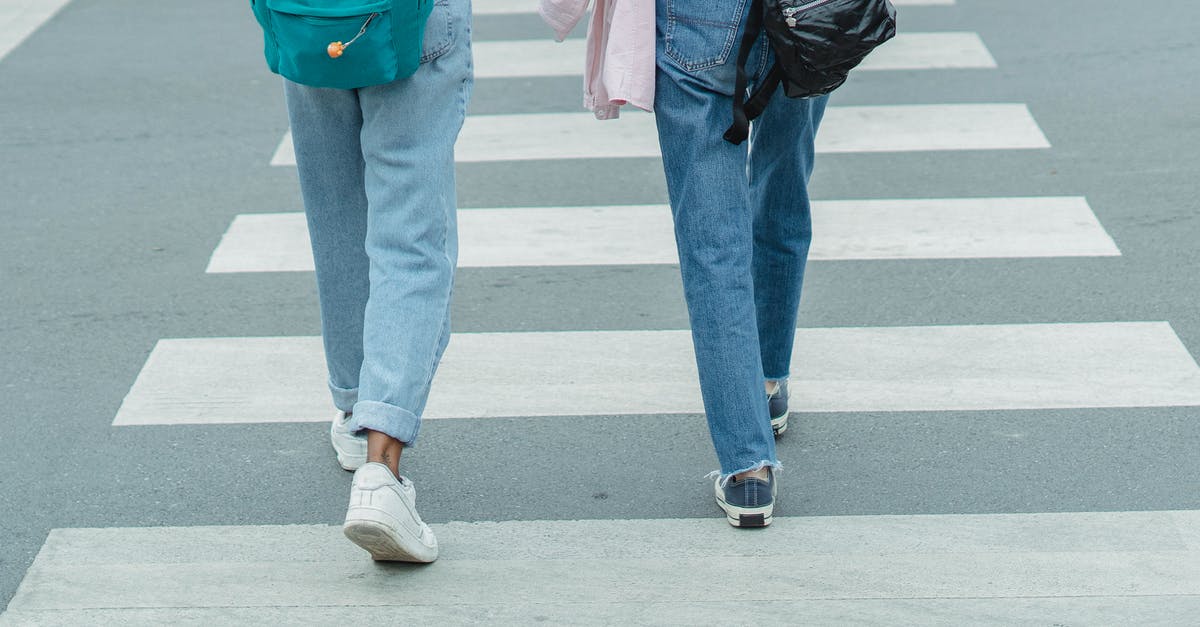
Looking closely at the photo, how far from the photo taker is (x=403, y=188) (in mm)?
3160

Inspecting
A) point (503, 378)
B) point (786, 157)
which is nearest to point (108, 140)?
point (503, 378)

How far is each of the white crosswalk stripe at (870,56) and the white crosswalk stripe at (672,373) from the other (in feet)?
10.4

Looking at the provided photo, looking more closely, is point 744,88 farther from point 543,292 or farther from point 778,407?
point 543,292

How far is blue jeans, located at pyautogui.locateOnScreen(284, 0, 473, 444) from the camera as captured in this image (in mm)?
3129

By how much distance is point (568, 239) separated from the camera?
5.32m

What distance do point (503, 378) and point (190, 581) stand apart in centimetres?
127

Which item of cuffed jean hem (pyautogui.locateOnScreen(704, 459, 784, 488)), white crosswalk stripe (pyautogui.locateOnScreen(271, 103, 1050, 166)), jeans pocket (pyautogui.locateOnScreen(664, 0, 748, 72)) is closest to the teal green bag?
jeans pocket (pyautogui.locateOnScreen(664, 0, 748, 72))

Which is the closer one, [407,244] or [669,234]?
[407,244]

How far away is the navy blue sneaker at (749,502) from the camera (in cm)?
333

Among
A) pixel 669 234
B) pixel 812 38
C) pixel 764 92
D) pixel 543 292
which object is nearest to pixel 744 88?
pixel 764 92

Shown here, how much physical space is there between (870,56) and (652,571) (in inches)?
195

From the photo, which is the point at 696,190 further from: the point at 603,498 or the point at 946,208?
the point at 946,208

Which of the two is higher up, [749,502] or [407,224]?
[407,224]

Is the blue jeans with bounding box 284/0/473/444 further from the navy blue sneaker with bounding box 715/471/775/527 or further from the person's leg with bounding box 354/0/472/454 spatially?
the navy blue sneaker with bounding box 715/471/775/527
